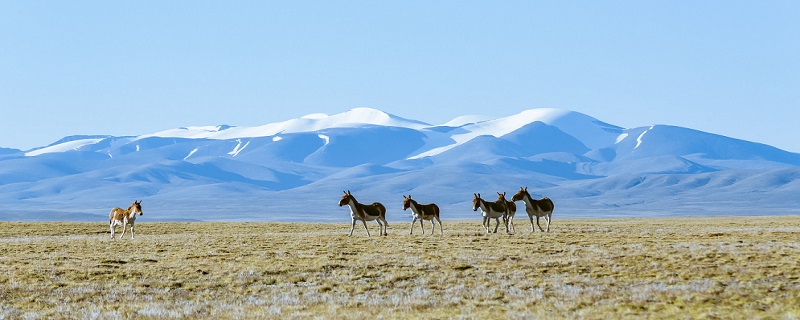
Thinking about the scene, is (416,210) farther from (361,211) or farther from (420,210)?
(361,211)

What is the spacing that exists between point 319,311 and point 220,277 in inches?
278

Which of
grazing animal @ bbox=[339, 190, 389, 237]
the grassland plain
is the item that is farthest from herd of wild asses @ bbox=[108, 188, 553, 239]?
the grassland plain

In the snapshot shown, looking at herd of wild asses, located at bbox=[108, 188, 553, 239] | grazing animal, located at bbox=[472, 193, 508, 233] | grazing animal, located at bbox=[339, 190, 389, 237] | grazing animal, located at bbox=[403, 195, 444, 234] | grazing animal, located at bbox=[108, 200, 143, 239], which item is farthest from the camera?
grazing animal, located at bbox=[108, 200, 143, 239]

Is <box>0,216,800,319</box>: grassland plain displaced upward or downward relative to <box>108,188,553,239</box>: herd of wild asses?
downward

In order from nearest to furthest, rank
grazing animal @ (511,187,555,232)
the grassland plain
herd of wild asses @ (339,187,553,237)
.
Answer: the grassland plain < herd of wild asses @ (339,187,553,237) < grazing animal @ (511,187,555,232)

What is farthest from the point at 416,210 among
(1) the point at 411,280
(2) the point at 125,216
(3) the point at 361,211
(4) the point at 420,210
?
(1) the point at 411,280

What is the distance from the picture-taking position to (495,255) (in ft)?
108

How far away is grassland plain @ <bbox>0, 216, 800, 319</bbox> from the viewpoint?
2086 centimetres

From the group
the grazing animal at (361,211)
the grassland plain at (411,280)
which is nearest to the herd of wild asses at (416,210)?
the grazing animal at (361,211)

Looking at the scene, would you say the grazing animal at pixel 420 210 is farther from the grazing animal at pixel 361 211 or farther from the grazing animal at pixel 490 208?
the grazing animal at pixel 490 208

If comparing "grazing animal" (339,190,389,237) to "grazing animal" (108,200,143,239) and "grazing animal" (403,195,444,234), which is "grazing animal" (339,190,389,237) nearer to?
"grazing animal" (403,195,444,234)

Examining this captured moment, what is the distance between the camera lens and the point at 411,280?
1041 inches

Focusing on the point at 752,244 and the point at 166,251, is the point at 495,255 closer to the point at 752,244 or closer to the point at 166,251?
the point at 752,244

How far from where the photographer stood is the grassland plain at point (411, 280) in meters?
20.9
